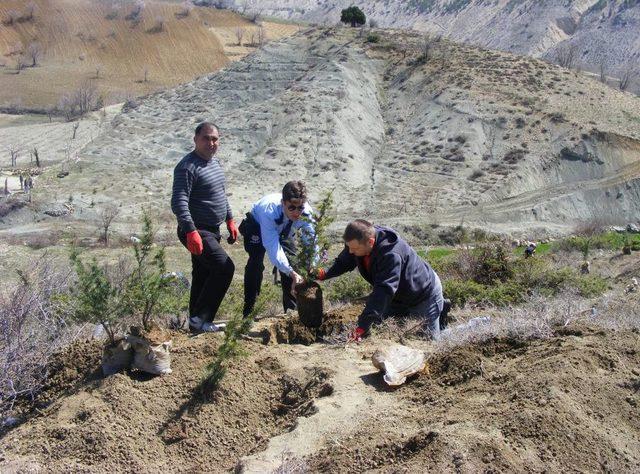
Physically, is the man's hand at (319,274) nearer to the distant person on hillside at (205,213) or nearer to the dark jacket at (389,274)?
the dark jacket at (389,274)

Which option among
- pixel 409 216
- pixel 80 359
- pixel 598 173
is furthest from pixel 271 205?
pixel 598 173

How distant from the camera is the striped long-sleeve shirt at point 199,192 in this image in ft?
16.9

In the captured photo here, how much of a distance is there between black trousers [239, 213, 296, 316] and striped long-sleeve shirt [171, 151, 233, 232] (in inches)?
14.0

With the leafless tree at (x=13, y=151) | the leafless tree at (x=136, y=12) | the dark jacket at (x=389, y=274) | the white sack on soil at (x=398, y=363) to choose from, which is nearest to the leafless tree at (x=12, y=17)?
the leafless tree at (x=136, y=12)

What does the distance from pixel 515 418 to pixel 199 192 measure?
10.4 ft

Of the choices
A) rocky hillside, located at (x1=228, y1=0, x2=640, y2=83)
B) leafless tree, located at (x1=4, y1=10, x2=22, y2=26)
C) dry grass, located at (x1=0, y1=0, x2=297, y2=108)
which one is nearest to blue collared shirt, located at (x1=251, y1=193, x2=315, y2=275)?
dry grass, located at (x1=0, y1=0, x2=297, y2=108)

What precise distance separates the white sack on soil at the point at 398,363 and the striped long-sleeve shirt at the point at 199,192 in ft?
6.09

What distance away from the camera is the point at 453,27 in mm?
89750

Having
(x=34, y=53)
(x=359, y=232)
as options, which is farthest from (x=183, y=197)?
(x=34, y=53)

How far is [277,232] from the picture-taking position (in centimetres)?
562

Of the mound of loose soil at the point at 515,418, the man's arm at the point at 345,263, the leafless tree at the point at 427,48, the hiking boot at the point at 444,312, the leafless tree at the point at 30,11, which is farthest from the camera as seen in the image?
the leafless tree at the point at 30,11

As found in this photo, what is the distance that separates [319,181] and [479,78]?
37.3ft

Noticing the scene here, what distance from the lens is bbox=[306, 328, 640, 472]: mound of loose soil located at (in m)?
3.18

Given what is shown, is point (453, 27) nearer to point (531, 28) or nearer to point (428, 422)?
point (531, 28)
